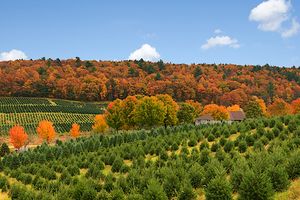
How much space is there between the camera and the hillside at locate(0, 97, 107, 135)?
11050cm

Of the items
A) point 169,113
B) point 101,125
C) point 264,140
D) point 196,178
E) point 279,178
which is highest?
point 279,178

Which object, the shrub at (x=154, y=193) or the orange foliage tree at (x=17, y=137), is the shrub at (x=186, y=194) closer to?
the shrub at (x=154, y=193)

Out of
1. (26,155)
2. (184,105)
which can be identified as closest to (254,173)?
(26,155)

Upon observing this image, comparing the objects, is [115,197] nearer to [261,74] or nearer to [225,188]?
[225,188]

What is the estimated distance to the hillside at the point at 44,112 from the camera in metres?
110

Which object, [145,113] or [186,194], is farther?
[145,113]

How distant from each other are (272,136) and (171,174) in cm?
1363

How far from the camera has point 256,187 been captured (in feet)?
51.8

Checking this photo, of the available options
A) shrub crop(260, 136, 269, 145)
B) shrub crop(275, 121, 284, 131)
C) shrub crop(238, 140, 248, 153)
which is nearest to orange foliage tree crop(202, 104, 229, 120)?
shrub crop(275, 121, 284, 131)

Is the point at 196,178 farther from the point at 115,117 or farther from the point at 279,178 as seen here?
the point at 115,117

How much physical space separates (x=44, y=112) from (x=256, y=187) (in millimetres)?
114382

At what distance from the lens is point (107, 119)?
303 ft

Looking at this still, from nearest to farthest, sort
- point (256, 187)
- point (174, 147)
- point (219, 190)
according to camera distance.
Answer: point (256, 187) → point (219, 190) → point (174, 147)

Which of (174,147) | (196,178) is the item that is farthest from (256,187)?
(174,147)
